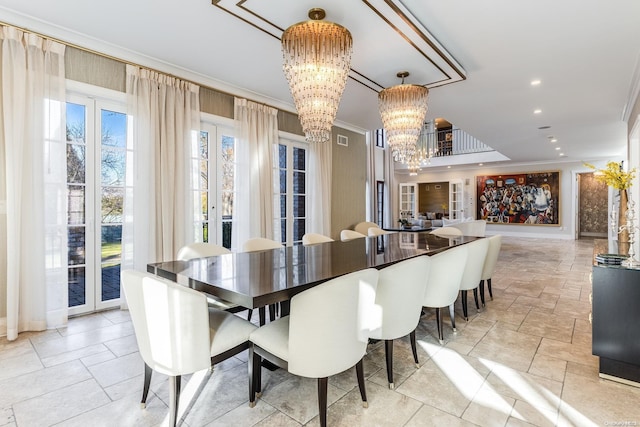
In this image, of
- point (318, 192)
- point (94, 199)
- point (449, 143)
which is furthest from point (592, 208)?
point (94, 199)

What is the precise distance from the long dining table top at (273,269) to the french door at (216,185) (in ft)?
5.68

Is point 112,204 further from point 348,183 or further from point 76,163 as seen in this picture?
point 348,183

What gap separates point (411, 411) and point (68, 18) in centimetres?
408

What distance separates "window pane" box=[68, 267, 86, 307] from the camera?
3270mm

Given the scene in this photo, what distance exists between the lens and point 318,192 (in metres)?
5.73

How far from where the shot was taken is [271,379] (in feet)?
7.00

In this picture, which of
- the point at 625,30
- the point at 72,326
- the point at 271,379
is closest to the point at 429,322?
the point at 271,379

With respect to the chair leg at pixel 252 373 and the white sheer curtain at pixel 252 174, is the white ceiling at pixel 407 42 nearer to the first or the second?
the white sheer curtain at pixel 252 174

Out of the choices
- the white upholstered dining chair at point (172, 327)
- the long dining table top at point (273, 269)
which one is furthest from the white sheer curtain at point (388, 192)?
the white upholstered dining chair at point (172, 327)

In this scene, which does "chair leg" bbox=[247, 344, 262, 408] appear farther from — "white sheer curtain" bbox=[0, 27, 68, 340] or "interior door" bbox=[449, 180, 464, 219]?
"interior door" bbox=[449, 180, 464, 219]

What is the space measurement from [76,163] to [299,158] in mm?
3205

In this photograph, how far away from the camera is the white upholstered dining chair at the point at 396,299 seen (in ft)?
6.37

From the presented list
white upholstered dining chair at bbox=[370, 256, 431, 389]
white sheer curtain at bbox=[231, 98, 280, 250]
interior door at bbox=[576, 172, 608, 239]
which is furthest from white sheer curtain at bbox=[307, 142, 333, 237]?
interior door at bbox=[576, 172, 608, 239]

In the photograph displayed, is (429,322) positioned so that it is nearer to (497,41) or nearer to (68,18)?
(497,41)
